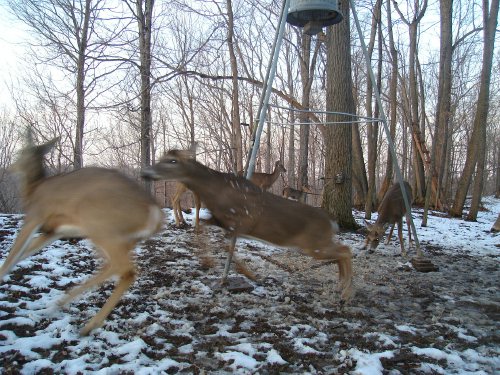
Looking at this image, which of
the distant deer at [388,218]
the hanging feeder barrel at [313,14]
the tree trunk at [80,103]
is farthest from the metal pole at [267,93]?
the tree trunk at [80,103]

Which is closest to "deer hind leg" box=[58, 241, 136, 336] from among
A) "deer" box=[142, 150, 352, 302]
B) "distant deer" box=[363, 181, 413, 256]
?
"deer" box=[142, 150, 352, 302]

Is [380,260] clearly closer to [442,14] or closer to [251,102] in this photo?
[442,14]

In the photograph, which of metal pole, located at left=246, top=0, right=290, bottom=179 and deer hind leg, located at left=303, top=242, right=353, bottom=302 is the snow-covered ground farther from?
metal pole, located at left=246, top=0, right=290, bottom=179

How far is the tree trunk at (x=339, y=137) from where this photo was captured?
8.89 m

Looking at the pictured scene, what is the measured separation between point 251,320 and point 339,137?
6070mm

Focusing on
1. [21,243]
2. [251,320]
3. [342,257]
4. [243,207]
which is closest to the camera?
[21,243]

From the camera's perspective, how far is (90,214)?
2.50 m

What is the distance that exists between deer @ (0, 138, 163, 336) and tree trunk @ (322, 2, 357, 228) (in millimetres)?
6597

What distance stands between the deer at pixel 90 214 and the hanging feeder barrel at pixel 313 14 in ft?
10.4

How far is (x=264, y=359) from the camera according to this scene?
3.15 metres

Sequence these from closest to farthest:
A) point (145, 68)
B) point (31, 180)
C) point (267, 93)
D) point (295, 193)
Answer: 1. point (31, 180)
2. point (267, 93)
3. point (145, 68)
4. point (295, 193)

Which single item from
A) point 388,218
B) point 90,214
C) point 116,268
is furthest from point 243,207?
point 388,218

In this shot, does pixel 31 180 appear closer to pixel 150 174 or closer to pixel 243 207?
pixel 150 174

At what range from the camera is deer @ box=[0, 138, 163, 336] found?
2508 millimetres
